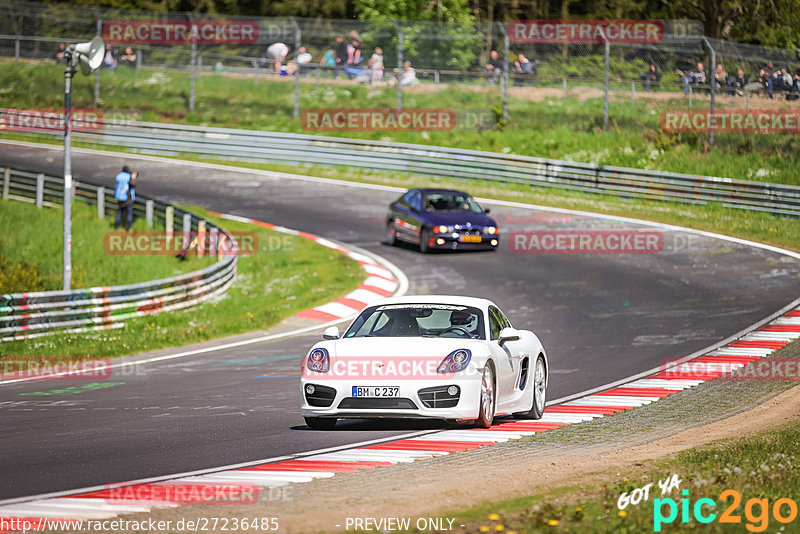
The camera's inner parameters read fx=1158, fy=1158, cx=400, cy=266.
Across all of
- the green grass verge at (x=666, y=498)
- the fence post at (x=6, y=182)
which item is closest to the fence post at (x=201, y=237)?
the fence post at (x=6, y=182)

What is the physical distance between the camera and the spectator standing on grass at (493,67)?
36.4 meters

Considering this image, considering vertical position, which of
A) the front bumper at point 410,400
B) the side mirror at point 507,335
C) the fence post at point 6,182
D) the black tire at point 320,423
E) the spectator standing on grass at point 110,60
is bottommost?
the fence post at point 6,182

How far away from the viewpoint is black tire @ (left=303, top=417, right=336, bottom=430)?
10.5 metres

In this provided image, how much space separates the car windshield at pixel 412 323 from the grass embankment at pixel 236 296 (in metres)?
7.30

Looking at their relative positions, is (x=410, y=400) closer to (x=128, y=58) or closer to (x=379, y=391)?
(x=379, y=391)

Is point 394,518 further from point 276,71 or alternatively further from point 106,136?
point 106,136

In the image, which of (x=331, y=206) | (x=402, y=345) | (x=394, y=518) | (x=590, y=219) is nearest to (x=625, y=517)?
(x=394, y=518)

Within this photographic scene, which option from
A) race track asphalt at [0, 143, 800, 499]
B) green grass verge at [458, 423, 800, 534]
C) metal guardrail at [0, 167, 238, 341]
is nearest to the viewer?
green grass verge at [458, 423, 800, 534]

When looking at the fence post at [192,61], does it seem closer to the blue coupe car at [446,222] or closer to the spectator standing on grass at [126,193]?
the spectator standing on grass at [126,193]

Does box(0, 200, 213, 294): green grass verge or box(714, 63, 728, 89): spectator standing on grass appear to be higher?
box(714, 63, 728, 89): spectator standing on grass

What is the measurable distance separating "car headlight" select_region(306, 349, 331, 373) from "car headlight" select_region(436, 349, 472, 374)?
3.27 feet

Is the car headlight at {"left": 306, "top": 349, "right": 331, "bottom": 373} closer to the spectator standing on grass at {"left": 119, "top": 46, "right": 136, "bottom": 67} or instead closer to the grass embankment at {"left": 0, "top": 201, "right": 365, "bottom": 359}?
the grass embankment at {"left": 0, "top": 201, "right": 365, "bottom": 359}

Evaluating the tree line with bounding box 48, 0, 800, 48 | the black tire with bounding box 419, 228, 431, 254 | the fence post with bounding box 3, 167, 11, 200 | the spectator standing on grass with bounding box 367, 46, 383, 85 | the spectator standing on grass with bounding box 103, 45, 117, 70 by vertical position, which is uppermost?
the tree line with bounding box 48, 0, 800, 48

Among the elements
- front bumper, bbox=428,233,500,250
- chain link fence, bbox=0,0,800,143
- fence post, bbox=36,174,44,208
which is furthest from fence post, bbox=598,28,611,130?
fence post, bbox=36,174,44,208
